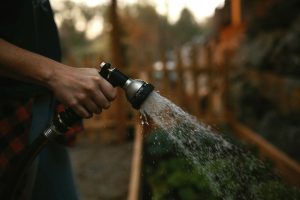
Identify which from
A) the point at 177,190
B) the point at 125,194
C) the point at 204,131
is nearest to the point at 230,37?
the point at 125,194

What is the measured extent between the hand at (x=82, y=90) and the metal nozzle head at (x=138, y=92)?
70mm

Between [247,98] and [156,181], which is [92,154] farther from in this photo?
[156,181]

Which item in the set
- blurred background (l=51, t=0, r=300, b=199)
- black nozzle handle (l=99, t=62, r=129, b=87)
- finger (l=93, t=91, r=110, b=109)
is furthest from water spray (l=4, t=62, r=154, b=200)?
blurred background (l=51, t=0, r=300, b=199)

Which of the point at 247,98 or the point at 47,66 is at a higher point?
the point at 247,98

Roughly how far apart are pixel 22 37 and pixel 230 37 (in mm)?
14550

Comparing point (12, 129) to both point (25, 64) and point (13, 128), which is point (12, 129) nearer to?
point (13, 128)

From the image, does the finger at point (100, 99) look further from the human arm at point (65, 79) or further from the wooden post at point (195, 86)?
the wooden post at point (195, 86)

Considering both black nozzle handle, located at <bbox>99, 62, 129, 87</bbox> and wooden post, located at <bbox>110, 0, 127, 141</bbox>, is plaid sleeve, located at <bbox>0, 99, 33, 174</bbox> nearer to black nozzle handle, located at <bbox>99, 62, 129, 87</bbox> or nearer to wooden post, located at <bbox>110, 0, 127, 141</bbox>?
black nozzle handle, located at <bbox>99, 62, 129, 87</bbox>

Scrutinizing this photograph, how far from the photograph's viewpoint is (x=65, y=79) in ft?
4.26

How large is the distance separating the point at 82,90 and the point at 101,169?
5679 mm

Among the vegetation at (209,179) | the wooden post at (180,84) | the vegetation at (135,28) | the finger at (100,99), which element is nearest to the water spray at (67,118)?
the finger at (100,99)

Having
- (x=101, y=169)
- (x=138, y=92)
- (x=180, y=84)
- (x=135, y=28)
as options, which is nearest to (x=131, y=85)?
(x=138, y=92)

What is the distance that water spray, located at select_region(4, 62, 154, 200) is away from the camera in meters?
1.36

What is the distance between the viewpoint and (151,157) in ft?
15.2
